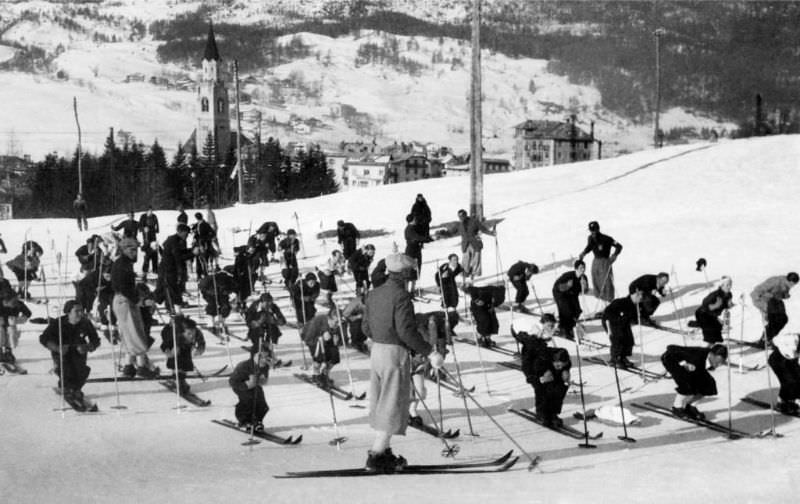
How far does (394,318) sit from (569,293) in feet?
23.3

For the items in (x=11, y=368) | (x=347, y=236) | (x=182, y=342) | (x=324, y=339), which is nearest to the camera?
(x=182, y=342)

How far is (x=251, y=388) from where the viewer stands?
31.8ft

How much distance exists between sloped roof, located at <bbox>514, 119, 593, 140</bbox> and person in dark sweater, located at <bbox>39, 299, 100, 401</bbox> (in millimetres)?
129404

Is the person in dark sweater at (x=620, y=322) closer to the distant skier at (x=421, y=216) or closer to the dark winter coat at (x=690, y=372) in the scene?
the dark winter coat at (x=690, y=372)

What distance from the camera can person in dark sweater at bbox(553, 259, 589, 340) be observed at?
1454 centimetres

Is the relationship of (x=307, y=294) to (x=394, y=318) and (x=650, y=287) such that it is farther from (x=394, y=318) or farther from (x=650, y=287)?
(x=394, y=318)

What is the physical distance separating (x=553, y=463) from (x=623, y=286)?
33.2ft

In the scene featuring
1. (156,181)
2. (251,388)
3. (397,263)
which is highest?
(156,181)

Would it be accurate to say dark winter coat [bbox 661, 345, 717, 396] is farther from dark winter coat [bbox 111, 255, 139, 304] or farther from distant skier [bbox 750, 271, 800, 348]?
dark winter coat [bbox 111, 255, 139, 304]

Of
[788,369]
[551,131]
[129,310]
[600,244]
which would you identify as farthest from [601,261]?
[551,131]

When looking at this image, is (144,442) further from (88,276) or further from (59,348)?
(88,276)

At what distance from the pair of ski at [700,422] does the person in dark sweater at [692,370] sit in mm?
76

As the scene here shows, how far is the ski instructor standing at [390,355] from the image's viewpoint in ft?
26.4

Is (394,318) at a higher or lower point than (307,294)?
higher
